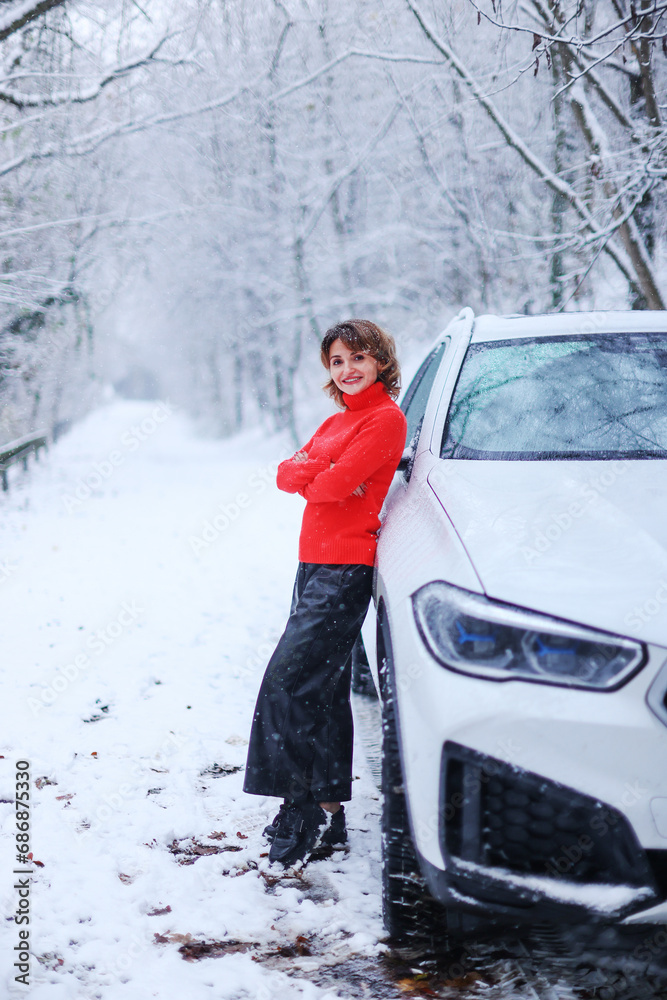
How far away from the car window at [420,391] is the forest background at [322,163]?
7.38ft

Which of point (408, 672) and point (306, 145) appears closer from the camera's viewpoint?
point (408, 672)

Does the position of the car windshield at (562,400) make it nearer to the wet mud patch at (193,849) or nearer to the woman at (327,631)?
the woman at (327,631)

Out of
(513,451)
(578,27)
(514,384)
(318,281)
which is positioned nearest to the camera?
(513,451)

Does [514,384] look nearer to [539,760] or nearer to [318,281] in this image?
[539,760]

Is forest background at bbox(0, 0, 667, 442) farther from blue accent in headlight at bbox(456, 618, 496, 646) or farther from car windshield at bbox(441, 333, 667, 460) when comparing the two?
blue accent in headlight at bbox(456, 618, 496, 646)

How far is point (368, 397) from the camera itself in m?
2.61

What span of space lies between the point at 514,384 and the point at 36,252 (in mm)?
9678

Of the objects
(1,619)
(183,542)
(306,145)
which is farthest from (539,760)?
(306,145)

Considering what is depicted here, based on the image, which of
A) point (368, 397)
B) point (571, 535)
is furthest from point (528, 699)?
point (368, 397)

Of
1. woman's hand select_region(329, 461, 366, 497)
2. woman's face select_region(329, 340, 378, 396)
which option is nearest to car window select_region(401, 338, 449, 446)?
woman's face select_region(329, 340, 378, 396)

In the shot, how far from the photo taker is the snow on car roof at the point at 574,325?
114 inches

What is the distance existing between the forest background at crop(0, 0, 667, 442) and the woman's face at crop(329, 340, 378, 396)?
9.50 feet

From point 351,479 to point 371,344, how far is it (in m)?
0.55

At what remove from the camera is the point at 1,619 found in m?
5.61
